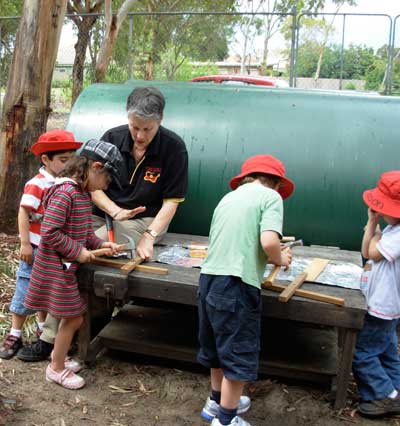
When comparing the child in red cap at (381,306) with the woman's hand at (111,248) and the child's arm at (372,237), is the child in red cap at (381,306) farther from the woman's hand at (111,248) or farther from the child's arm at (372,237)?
the woman's hand at (111,248)

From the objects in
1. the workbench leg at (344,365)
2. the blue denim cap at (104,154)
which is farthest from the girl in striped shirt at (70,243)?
Result: the workbench leg at (344,365)

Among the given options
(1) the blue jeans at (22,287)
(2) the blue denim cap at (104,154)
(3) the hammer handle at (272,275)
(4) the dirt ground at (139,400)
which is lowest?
(4) the dirt ground at (139,400)

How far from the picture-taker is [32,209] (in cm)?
334

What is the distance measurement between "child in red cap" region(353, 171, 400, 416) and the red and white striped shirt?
1.95 meters

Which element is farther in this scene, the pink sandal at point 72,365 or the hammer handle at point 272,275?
the pink sandal at point 72,365

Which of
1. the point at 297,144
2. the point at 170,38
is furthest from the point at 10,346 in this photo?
the point at 170,38

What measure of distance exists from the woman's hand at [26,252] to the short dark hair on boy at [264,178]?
4.75ft

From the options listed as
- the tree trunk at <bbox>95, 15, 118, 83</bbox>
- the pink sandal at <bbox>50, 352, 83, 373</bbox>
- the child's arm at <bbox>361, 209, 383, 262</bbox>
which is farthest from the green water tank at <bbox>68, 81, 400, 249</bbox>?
the tree trunk at <bbox>95, 15, 118, 83</bbox>

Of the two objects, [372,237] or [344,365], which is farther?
[372,237]

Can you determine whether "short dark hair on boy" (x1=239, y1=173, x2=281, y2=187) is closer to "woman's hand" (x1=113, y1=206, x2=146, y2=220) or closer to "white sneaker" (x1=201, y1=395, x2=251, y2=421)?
"woman's hand" (x1=113, y1=206, x2=146, y2=220)

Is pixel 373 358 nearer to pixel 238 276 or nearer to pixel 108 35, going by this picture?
pixel 238 276

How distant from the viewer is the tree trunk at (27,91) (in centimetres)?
527

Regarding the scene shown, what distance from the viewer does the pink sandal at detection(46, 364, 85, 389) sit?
10.6 ft

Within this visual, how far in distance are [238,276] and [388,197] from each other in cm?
105
